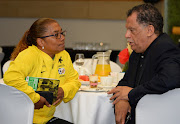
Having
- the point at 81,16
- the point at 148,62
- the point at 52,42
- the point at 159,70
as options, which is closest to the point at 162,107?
the point at 159,70

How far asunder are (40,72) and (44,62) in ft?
0.29

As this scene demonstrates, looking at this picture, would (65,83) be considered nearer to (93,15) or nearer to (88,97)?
(88,97)

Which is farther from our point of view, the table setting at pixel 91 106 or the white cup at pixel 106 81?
the white cup at pixel 106 81

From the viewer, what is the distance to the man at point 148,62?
58.7 inches

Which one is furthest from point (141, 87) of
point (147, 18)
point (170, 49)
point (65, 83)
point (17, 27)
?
point (17, 27)

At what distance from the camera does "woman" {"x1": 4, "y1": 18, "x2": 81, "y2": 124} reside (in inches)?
71.7

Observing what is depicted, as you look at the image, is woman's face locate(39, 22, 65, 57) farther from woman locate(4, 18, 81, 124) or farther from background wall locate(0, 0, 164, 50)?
background wall locate(0, 0, 164, 50)

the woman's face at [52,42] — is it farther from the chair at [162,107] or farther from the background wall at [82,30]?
the background wall at [82,30]

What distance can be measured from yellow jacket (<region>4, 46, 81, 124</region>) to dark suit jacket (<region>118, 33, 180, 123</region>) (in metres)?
0.59

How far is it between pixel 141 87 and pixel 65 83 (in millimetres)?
746

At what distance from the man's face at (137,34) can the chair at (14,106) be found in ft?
2.52

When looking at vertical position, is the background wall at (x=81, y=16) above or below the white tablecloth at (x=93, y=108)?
above

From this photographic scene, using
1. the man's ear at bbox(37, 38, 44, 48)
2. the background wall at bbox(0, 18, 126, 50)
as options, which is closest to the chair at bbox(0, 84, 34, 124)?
the man's ear at bbox(37, 38, 44, 48)

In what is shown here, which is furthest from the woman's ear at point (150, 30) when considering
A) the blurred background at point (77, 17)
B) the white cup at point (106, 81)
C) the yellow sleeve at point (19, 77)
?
the blurred background at point (77, 17)
